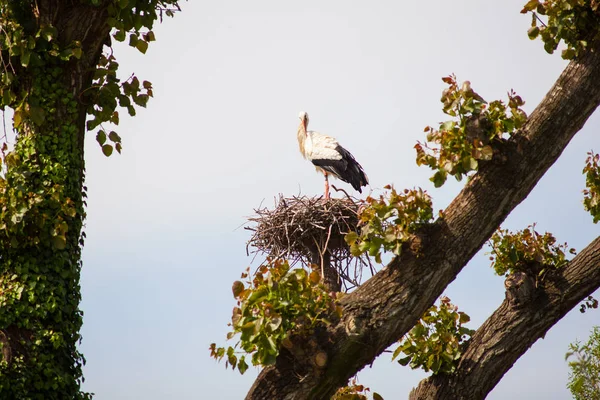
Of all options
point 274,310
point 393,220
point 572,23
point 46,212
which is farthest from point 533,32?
point 46,212

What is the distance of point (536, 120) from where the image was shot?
4820 mm

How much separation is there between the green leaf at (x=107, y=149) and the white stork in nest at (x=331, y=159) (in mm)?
5272

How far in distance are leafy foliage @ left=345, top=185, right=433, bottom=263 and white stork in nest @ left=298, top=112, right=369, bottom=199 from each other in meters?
6.06

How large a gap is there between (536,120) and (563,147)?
24cm

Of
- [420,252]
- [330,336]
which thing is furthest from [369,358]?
[420,252]

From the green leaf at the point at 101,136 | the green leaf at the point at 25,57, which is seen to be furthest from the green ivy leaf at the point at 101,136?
the green leaf at the point at 25,57

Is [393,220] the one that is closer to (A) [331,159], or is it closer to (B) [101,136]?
(B) [101,136]

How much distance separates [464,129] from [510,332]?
55.6 inches

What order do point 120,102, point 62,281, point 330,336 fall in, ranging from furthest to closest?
point 120,102, point 62,281, point 330,336

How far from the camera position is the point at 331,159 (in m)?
11.9

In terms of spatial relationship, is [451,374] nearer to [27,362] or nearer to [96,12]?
[27,362]

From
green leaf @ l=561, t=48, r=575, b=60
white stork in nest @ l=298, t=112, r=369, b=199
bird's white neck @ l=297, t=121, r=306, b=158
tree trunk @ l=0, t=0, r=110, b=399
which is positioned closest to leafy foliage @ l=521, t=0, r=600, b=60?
green leaf @ l=561, t=48, r=575, b=60

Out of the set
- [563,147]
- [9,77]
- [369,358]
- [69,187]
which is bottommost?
[369,358]

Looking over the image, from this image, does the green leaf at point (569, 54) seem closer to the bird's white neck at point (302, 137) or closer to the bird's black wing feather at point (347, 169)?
the bird's black wing feather at point (347, 169)
